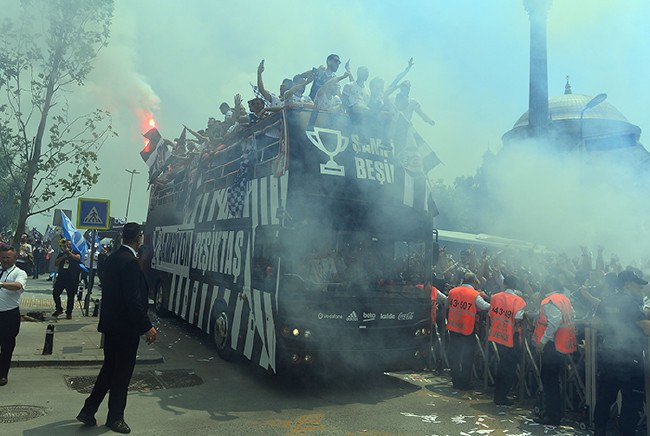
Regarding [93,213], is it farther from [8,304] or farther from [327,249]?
[327,249]

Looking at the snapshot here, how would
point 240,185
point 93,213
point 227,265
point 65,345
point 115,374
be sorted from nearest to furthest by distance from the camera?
point 115,374 < point 240,185 < point 227,265 < point 65,345 < point 93,213

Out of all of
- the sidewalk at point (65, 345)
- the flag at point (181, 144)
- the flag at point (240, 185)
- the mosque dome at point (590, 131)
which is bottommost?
the sidewalk at point (65, 345)

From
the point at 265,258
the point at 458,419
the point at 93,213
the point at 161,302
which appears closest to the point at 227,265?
the point at 265,258

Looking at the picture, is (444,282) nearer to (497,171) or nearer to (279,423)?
(497,171)

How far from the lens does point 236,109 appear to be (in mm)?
8430

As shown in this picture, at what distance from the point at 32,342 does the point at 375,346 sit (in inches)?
243

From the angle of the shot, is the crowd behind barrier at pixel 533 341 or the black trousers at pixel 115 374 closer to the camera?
the black trousers at pixel 115 374

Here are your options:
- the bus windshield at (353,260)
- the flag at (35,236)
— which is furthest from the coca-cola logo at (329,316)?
the flag at (35,236)

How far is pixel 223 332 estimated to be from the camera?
8.03 meters

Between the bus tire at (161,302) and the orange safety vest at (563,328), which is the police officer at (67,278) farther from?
the orange safety vest at (563,328)

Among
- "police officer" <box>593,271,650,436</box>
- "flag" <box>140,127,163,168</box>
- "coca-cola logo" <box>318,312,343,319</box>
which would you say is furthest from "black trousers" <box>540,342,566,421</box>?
"flag" <box>140,127,163,168</box>

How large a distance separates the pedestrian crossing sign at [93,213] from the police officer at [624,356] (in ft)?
32.7

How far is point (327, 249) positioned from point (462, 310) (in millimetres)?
2360

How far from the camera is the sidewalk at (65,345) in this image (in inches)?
297
